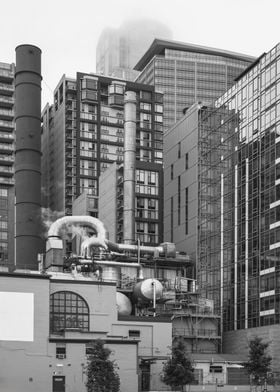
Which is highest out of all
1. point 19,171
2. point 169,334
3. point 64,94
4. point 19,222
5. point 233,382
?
point 64,94

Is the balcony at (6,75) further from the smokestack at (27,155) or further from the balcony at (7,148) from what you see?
the smokestack at (27,155)

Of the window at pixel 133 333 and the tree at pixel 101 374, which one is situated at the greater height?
the window at pixel 133 333

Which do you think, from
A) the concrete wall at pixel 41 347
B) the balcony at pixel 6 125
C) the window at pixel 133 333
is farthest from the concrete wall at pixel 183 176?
the balcony at pixel 6 125

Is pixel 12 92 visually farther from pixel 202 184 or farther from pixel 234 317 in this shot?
pixel 234 317

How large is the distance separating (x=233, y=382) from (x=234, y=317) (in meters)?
19.0

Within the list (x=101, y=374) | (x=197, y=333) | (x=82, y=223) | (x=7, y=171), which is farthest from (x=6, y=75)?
(x=101, y=374)

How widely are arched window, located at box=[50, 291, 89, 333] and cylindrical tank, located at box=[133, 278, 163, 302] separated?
12194mm

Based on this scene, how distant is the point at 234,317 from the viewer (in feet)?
375

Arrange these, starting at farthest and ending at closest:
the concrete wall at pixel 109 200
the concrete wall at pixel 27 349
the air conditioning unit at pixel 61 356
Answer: the concrete wall at pixel 109 200 < the air conditioning unit at pixel 61 356 < the concrete wall at pixel 27 349

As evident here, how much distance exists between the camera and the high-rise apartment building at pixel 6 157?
179875 millimetres

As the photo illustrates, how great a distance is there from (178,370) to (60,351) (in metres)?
12.8

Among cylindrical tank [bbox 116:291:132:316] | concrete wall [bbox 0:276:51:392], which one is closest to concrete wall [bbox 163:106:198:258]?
cylindrical tank [bbox 116:291:132:316]

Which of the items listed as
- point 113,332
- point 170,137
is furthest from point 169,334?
point 170,137

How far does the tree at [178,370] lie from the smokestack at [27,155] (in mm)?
74212
